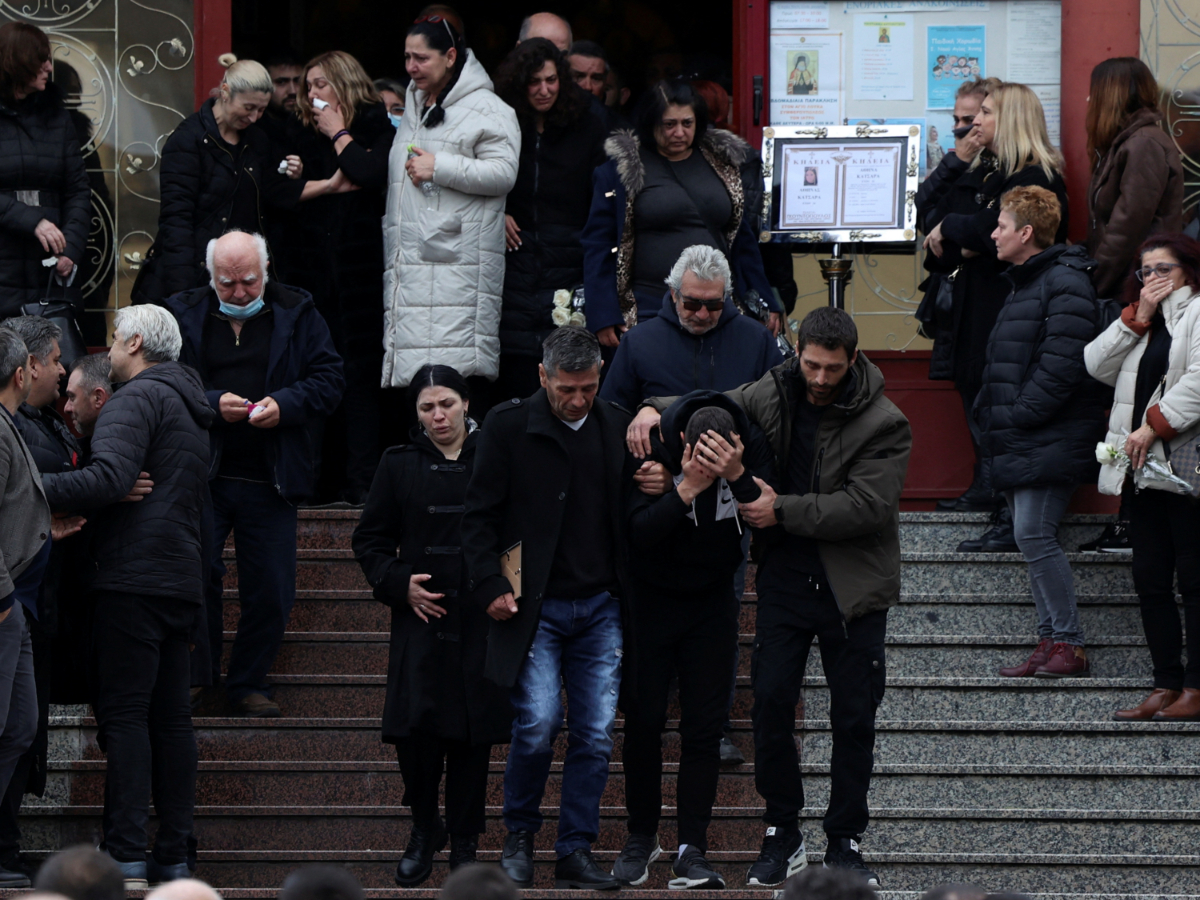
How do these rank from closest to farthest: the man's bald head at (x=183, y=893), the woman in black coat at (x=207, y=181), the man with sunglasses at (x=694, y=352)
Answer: the man's bald head at (x=183, y=893) < the man with sunglasses at (x=694, y=352) < the woman in black coat at (x=207, y=181)

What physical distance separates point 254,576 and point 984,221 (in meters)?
3.67

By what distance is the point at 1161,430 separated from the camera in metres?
7.15

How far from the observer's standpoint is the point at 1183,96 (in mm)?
9391

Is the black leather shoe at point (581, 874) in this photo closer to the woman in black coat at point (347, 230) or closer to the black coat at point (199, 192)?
the woman in black coat at point (347, 230)

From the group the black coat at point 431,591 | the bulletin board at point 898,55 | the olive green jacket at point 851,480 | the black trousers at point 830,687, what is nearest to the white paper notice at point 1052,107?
the bulletin board at point 898,55

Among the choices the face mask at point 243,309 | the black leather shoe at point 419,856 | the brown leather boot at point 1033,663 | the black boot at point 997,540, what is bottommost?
the black leather shoe at point 419,856

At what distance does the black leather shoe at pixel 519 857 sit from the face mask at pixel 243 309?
261cm

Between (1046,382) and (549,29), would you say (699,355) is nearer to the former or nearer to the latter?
(1046,382)

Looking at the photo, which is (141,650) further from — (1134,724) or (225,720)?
(1134,724)

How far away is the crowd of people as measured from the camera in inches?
235

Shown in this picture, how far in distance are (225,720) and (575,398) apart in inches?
86.9

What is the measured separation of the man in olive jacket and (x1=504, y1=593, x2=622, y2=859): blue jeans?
1.70ft

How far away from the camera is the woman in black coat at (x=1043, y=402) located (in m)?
7.47

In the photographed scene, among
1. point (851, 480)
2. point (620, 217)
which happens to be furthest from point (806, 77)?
point (851, 480)
